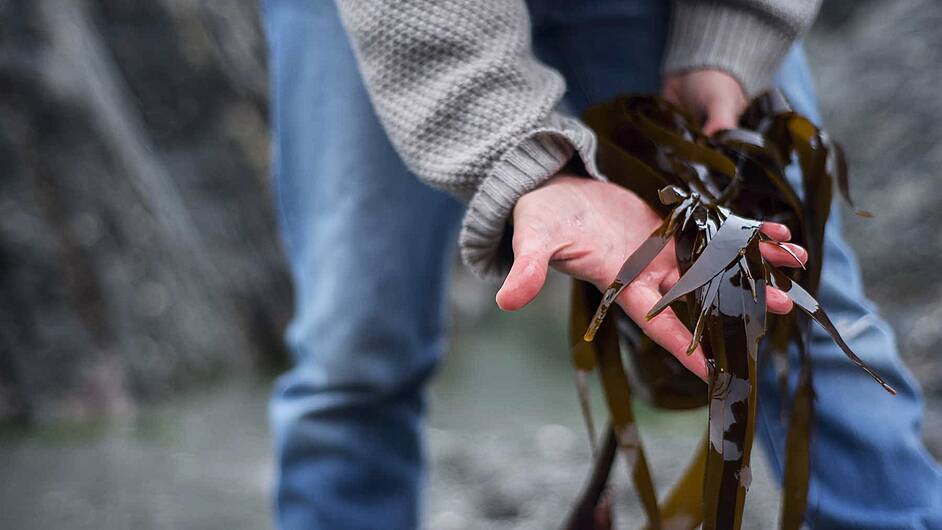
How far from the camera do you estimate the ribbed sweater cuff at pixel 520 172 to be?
2.52 feet

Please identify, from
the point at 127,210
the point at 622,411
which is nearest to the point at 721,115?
the point at 622,411

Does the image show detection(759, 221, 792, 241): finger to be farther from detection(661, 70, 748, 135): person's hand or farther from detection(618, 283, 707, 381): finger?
detection(661, 70, 748, 135): person's hand

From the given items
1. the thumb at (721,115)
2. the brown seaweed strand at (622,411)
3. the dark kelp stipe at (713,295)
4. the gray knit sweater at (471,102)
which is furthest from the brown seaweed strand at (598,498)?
the thumb at (721,115)

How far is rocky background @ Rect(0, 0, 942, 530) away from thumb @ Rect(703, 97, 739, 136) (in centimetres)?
104

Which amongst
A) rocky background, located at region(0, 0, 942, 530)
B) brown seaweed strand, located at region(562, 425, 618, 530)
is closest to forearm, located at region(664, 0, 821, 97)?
brown seaweed strand, located at region(562, 425, 618, 530)

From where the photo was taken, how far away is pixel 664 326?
68cm

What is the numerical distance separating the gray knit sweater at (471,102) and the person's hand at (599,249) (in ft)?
0.10

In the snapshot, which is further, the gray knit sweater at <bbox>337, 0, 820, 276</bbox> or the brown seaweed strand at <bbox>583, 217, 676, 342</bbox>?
the gray knit sweater at <bbox>337, 0, 820, 276</bbox>

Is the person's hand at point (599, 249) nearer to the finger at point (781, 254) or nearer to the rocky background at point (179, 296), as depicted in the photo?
the finger at point (781, 254)

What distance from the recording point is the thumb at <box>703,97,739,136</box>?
968mm

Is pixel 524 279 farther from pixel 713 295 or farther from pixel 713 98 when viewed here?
pixel 713 98

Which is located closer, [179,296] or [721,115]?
[721,115]

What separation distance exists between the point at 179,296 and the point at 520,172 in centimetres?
240

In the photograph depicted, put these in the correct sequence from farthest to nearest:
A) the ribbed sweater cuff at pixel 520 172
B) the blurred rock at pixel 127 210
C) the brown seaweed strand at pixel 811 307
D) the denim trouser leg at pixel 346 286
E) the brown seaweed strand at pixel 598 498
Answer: the blurred rock at pixel 127 210, the denim trouser leg at pixel 346 286, the brown seaweed strand at pixel 598 498, the ribbed sweater cuff at pixel 520 172, the brown seaweed strand at pixel 811 307
